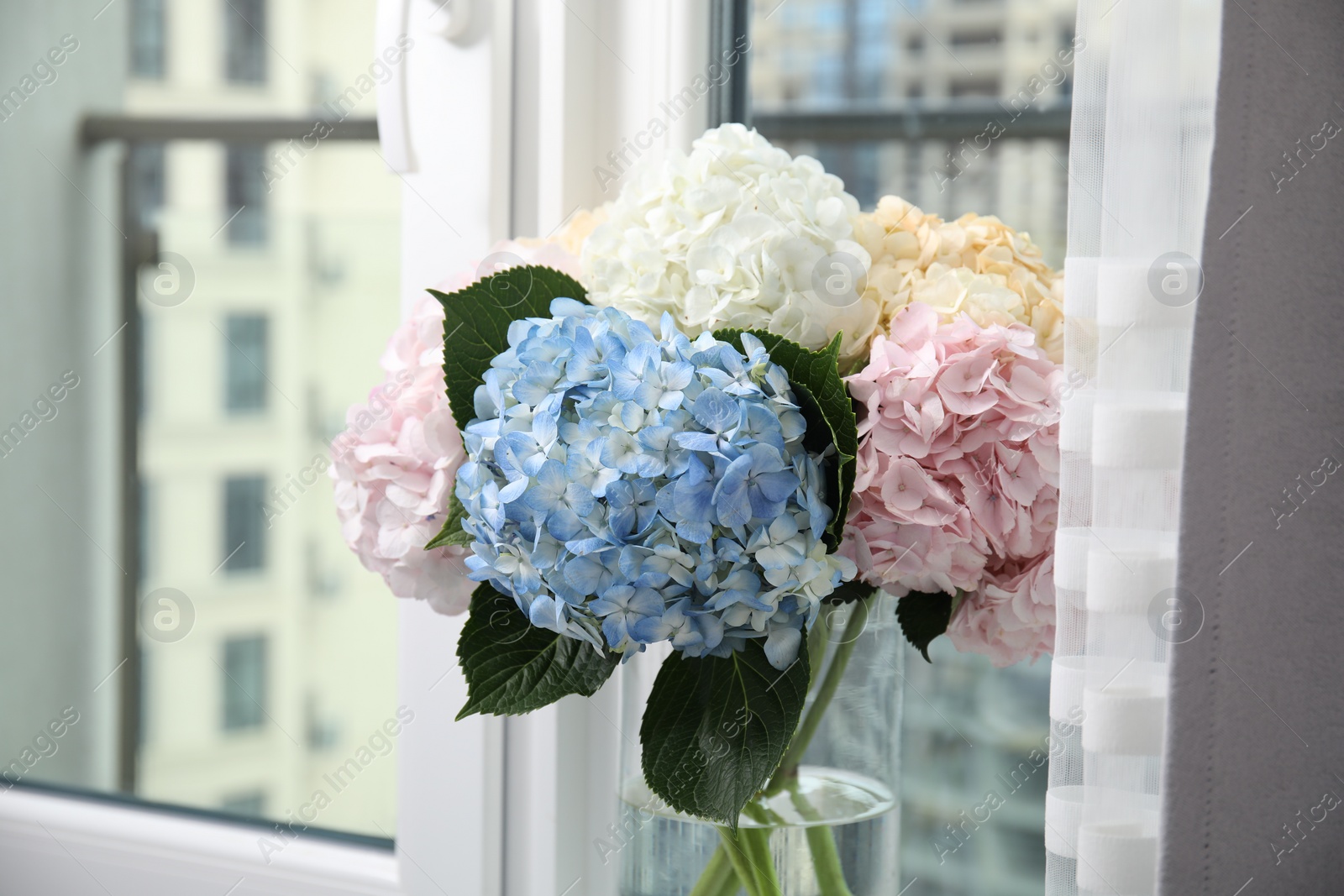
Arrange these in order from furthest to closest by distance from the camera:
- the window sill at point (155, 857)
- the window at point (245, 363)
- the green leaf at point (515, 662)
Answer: the window at point (245, 363) < the window sill at point (155, 857) < the green leaf at point (515, 662)

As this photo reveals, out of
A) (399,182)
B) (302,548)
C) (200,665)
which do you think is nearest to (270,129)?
(399,182)

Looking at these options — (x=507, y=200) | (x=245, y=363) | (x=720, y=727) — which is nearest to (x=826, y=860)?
(x=720, y=727)

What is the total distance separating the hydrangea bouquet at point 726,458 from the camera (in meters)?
0.50

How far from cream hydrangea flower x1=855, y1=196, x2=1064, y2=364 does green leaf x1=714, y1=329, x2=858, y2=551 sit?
0.08m

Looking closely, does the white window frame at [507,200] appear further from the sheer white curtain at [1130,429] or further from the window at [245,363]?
the sheer white curtain at [1130,429]

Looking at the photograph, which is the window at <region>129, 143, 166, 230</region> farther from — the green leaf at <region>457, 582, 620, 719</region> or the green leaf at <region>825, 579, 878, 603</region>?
the green leaf at <region>825, 579, 878, 603</region>

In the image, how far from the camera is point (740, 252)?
57 cm

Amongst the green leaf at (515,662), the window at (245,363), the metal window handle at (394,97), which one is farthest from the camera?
the window at (245,363)

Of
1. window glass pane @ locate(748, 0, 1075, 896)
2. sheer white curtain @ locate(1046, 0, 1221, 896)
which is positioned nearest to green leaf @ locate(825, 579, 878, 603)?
sheer white curtain @ locate(1046, 0, 1221, 896)

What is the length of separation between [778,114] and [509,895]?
67cm

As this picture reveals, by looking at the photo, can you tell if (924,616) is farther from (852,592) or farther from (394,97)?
(394,97)

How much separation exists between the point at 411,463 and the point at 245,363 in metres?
0.56

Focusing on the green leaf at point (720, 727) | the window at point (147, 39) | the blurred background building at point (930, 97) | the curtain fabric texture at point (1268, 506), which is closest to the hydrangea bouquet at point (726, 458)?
the green leaf at point (720, 727)

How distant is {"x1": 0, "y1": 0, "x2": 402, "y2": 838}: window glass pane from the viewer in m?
1.03
